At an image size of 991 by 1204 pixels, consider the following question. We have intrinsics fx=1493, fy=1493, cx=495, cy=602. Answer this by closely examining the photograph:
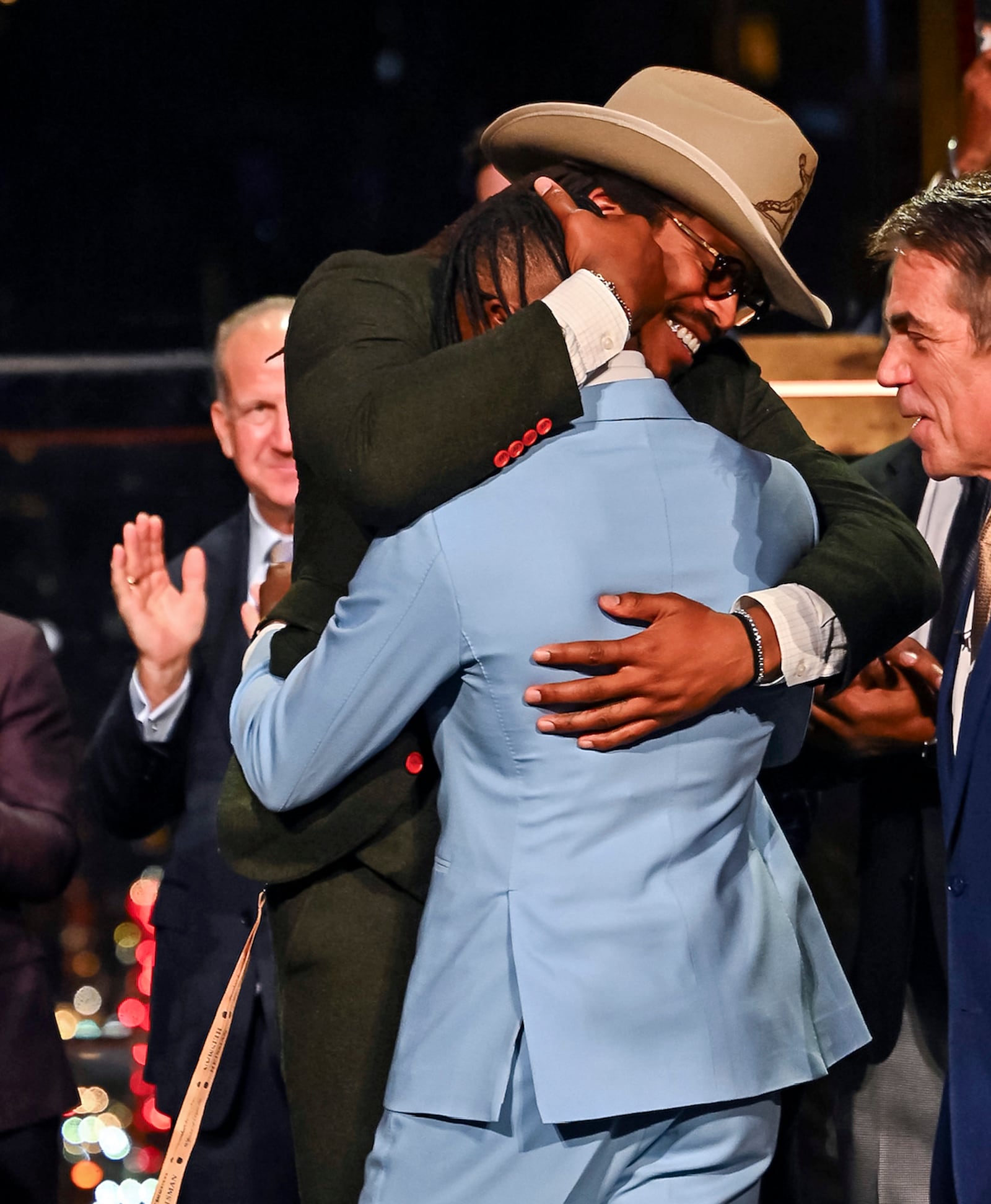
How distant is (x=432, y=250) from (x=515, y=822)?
2.19 ft

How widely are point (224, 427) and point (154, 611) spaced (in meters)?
0.47

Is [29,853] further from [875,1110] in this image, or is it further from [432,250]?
[875,1110]

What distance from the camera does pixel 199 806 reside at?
2.52m

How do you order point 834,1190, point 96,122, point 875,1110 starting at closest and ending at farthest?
point 875,1110
point 834,1190
point 96,122

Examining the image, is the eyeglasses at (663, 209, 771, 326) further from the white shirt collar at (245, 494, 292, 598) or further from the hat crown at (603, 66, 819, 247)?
the white shirt collar at (245, 494, 292, 598)

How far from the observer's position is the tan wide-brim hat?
163 centimetres

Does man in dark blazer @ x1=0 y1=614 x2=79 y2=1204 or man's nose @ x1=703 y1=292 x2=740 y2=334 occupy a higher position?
man's nose @ x1=703 y1=292 x2=740 y2=334

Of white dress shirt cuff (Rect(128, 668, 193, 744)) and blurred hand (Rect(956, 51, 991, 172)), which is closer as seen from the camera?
white dress shirt cuff (Rect(128, 668, 193, 744))

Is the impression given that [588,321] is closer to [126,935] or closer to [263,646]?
[263,646]

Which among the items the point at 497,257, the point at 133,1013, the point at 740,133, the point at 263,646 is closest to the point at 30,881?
the point at 263,646

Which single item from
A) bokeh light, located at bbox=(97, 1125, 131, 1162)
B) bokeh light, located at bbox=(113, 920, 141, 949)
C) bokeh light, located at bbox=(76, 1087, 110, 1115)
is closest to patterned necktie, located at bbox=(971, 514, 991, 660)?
bokeh light, located at bbox=(97, 1125, 131, 1162)

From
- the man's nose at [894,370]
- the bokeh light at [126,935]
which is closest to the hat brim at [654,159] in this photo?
the man's nose at [894,370]

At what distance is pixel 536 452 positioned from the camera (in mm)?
1451

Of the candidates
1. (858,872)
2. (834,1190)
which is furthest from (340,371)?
(834,1190)
